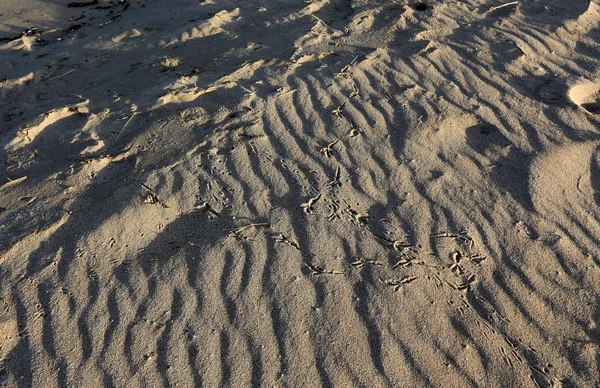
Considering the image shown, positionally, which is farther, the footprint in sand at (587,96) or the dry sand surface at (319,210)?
the footprint in sand at (587,96)

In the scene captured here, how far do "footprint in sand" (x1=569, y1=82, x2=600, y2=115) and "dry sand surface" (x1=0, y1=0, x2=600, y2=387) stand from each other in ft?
0.06

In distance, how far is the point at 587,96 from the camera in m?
4.00

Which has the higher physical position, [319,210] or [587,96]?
[587,96]

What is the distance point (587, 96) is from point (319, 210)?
2.65 metres

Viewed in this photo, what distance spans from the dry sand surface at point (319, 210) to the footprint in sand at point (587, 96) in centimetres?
2

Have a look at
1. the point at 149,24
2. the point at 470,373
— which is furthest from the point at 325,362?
the point at 149,24

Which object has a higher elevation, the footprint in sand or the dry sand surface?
the footprint in sand

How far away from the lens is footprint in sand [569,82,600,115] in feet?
12.8

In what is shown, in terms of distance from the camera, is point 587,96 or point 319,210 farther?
point 587,96

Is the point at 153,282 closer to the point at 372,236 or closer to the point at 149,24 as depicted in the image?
the point at 372,236

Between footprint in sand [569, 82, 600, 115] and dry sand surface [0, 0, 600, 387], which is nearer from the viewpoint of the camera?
dry sand surface [0, 0, 600, 387]

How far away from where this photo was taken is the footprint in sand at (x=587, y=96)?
3906 millimetres

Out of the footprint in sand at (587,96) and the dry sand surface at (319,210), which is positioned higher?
the footprint in sand at (587,96)

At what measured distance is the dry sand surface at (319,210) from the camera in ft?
8.38
